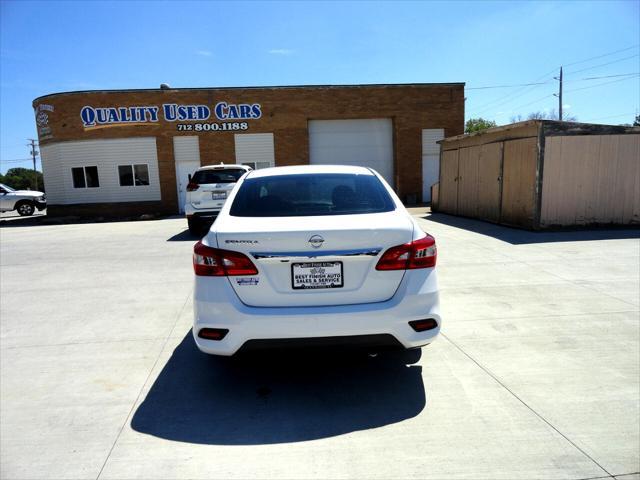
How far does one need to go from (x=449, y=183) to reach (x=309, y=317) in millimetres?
14705

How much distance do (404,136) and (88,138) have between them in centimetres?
1616

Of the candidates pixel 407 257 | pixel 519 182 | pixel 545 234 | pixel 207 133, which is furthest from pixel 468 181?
pixel 207 133

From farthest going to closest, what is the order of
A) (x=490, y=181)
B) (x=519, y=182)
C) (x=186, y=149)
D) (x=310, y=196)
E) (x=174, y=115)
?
(x=186, y=149) → (x=174, y=115) → (x=490, y=181) → (x=519, y=182) → (x=310, y=196)

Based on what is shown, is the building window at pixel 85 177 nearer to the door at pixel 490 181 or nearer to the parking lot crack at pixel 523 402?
the door at pixel 490 181

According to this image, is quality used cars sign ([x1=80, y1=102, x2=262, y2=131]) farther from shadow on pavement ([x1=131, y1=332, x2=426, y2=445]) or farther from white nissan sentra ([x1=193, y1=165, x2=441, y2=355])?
white nissan sentra ([x1=193, y1=165, x2=441, y2=355])

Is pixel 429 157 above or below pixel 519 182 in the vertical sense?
above

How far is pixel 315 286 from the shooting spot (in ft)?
10.2

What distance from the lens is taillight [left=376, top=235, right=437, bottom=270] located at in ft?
10.3

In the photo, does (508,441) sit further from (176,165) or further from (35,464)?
(176,165)

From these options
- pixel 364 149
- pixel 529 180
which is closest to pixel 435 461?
pixel 529 180

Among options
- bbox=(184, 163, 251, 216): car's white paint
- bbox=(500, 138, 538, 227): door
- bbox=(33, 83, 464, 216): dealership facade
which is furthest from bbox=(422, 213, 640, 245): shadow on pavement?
bbox=(33, 83, 464, 216): dealership facade

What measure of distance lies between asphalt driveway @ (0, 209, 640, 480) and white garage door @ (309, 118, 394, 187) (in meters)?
18.6

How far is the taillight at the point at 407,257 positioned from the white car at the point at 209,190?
8.80 metres

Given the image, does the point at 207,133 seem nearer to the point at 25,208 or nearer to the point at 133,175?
the point at 133,175
